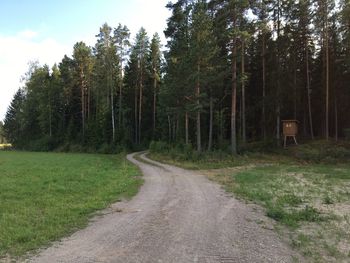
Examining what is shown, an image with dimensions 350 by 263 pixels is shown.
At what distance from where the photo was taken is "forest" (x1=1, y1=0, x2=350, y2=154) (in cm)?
3738

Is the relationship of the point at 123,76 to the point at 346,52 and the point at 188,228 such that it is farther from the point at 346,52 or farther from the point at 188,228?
the point at 188,228

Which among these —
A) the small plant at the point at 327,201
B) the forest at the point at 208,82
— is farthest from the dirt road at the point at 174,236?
the forest at the point at 208,82

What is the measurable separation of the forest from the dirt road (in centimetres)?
2451

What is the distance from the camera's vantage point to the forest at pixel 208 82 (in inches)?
1471

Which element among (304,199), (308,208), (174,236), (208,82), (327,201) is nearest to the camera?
(174,236)

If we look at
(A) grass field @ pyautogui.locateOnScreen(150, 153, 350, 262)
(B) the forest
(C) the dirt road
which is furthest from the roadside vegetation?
(B) the forest

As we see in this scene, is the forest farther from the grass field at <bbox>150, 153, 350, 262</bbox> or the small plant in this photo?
the small plant

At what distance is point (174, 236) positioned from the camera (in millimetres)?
8664

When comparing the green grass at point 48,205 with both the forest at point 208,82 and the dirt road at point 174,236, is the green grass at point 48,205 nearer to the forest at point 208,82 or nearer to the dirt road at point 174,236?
the dirt road at point 174,236

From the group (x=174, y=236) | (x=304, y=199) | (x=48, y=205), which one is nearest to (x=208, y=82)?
(x=304, y=199)

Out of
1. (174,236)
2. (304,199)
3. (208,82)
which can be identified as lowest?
(304,199)

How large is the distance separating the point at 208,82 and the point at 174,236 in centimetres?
2910

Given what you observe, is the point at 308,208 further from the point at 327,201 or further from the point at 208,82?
the point at 208,82

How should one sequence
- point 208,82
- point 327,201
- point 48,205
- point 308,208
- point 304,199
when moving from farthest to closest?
1. point 208,82
2. point 304,199
3. point 327,201
4. point 48,205
5. point 308,208
